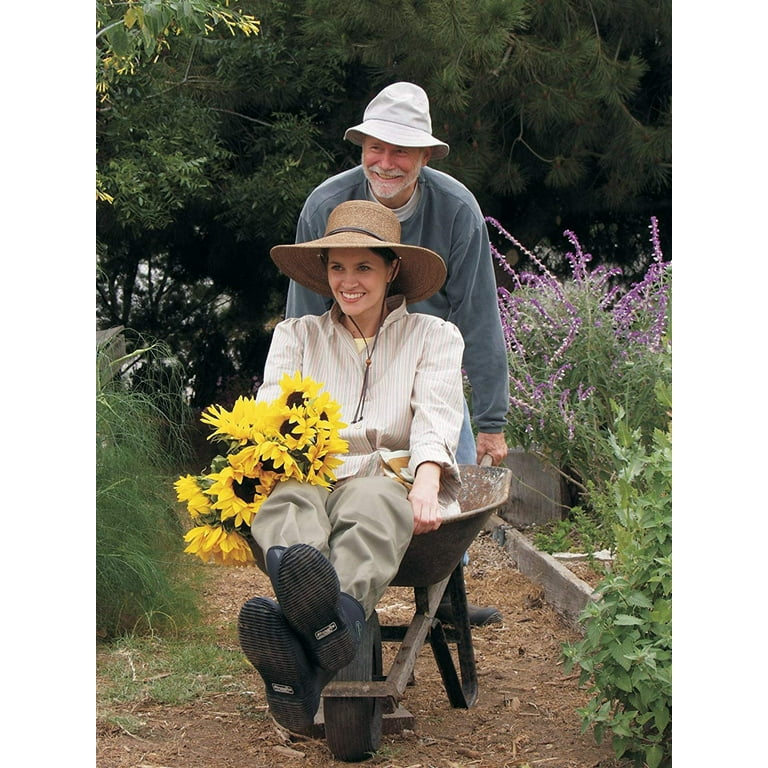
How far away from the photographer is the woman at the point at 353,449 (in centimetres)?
226

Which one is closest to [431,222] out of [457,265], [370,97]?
[457,265]

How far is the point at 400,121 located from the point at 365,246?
55 centimetres

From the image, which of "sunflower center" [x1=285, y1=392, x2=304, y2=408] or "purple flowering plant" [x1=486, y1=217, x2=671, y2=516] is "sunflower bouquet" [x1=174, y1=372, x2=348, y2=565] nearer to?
"sunflower center" [x1=285, y1=392, x2=304, y2=408]

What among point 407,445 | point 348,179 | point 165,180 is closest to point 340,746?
point 407,445

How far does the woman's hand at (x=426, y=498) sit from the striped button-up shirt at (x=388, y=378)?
68 mm

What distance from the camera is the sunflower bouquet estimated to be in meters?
2.55

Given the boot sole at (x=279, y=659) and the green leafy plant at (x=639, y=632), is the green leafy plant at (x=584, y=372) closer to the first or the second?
the green leafy plant at (x=639, y=632)

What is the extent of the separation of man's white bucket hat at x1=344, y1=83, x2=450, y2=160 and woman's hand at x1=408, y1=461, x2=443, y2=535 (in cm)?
96

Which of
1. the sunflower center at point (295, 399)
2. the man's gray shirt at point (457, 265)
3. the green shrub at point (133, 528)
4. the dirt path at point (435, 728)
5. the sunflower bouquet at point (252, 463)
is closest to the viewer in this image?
the sunflower bouquet at point (252, 463)

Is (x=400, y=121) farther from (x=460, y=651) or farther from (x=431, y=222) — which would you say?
(x=460, y=651)

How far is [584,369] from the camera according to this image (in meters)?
4.62

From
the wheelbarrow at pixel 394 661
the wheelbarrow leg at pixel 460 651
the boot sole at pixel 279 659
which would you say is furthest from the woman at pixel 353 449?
the wheelbarrow leg at pixel 460 651

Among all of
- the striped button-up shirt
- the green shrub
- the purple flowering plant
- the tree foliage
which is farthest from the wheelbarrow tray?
the tree foliage

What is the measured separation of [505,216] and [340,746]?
186 inches
